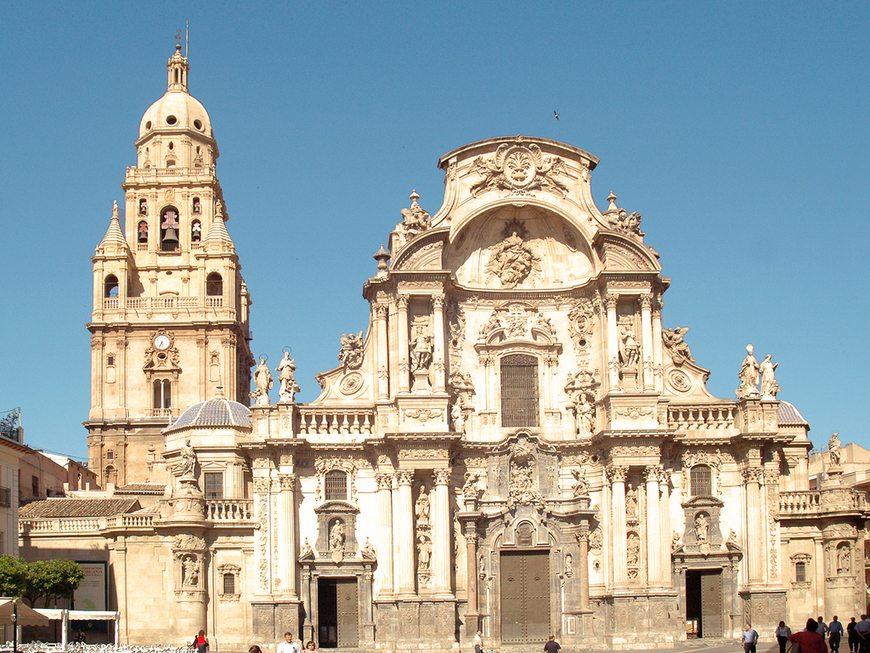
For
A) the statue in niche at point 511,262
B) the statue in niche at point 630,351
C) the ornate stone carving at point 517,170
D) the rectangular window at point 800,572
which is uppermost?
the ornate stone carving at point 517,170

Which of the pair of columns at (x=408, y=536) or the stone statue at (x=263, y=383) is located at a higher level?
the stone statue at (x=263, y=383)

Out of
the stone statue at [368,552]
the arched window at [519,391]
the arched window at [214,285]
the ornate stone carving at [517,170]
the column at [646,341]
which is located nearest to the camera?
the stone statue at [368,552]

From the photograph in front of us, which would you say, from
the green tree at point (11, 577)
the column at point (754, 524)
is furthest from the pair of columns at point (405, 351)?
the green tree at point (11, 577)

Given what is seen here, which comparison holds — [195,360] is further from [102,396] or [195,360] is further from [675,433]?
[675,433]

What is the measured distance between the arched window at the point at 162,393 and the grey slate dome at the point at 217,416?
16.1 metres

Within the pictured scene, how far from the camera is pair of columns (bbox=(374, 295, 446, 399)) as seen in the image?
142ft

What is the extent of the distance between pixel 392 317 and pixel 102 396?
3268 centimetres

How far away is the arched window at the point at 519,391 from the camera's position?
4497cm

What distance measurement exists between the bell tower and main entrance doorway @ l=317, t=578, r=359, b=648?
27.6 metres

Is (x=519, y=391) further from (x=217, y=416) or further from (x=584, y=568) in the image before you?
(x=217, y=416)

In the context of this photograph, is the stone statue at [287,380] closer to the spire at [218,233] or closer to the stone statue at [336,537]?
the stone statue at [336,537]

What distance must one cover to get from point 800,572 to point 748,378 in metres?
7.18

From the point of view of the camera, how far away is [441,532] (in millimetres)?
42312

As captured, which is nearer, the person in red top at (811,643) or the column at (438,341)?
the person in red top at (811,643)
